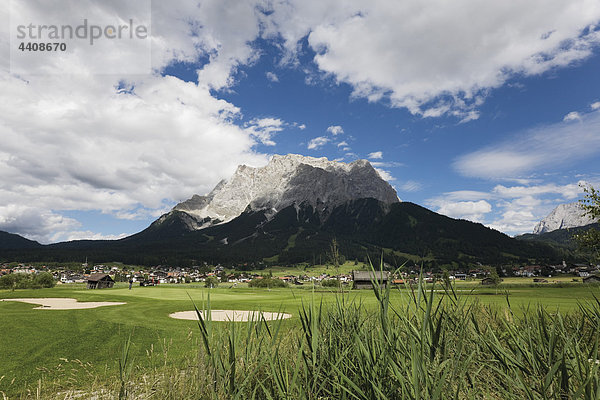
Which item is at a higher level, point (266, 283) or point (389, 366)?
point (389, 366)

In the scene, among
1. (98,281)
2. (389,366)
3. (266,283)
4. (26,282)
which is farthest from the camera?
(266,283)

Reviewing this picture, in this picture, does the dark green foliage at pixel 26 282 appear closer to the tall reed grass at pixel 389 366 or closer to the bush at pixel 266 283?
the bush at pixel 266 283

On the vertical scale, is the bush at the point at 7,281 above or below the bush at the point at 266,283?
above

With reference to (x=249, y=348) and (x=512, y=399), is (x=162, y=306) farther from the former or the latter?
(x=512, y=399)

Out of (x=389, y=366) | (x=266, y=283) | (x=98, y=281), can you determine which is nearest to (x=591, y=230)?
(x=389, y=366)

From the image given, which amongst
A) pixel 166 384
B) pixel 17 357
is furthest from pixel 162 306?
pixel 166 384

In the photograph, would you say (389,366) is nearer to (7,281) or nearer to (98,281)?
(7,281)

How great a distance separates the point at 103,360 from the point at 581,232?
96.6 ft

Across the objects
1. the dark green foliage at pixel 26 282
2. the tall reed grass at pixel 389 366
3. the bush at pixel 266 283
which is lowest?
the bush at pixel 266 283

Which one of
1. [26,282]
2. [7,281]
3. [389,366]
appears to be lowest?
[26,282]

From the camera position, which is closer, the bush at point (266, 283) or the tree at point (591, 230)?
the tree at point (591, 230)

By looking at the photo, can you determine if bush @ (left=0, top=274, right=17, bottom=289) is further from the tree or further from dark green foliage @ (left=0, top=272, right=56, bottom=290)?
the tree

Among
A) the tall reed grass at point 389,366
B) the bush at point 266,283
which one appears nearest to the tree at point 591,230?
the tall reed grass at point 389,366

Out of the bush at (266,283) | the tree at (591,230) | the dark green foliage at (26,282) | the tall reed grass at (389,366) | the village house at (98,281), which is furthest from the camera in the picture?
the bush at (266,283)
